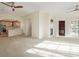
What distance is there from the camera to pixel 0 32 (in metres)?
12.3

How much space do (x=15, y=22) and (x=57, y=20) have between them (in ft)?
14.5

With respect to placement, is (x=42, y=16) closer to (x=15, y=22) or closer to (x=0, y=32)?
(x=0, y=32)

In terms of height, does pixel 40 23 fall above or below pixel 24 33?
above

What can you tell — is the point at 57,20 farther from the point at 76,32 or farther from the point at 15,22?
the point at 15,22

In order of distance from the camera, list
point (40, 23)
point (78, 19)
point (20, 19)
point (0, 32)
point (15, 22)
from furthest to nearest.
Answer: point (15, 22)
point (20, 19)
point (78, 19)
point (0, 32)
point (40, 23)

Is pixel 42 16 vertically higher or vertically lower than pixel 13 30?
higher

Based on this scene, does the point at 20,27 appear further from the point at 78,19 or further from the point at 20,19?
the point at 78,19

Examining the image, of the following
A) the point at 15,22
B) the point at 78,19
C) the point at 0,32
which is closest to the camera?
the point at 0,32

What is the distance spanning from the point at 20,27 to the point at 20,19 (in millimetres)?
917

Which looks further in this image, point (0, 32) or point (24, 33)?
point (24, 33)

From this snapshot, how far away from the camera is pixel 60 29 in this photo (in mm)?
14727

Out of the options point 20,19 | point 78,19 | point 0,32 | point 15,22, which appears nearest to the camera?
point 0,32

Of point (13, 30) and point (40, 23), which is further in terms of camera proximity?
point (13, 30)

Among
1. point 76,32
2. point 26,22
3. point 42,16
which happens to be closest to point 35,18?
point 42,16
